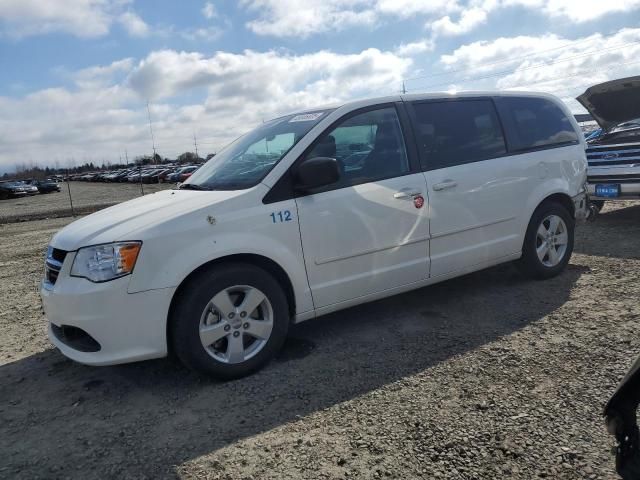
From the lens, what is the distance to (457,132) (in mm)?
4453

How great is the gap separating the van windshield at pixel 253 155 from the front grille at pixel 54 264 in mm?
1112

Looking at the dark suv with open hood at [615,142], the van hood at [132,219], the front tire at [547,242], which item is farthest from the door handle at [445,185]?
the dark suv with open hood at [615,142]

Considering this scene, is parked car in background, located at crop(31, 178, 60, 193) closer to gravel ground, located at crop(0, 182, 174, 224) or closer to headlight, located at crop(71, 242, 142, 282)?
gravel ground, located at crop(0, 182, 174, 224)

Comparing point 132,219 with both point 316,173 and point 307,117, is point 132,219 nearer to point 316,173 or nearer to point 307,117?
point 316,173

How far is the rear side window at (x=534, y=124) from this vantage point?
15.8 ft

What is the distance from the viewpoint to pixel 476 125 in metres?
4.59

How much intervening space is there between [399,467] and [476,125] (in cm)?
322

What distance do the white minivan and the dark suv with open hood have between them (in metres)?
2.96

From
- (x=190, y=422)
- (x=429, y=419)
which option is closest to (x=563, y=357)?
(x=429, y=419)

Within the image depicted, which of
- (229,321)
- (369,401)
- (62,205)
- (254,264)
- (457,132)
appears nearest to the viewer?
(369,401)

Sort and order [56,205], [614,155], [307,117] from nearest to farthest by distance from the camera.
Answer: [307,117] < [614,155] < [56,205]

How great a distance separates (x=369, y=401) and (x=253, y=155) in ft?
6.94

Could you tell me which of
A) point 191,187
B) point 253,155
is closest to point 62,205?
point 191,187

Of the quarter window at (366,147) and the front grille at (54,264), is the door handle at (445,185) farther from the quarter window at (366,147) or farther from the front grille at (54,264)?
the front grille at (54,264)
